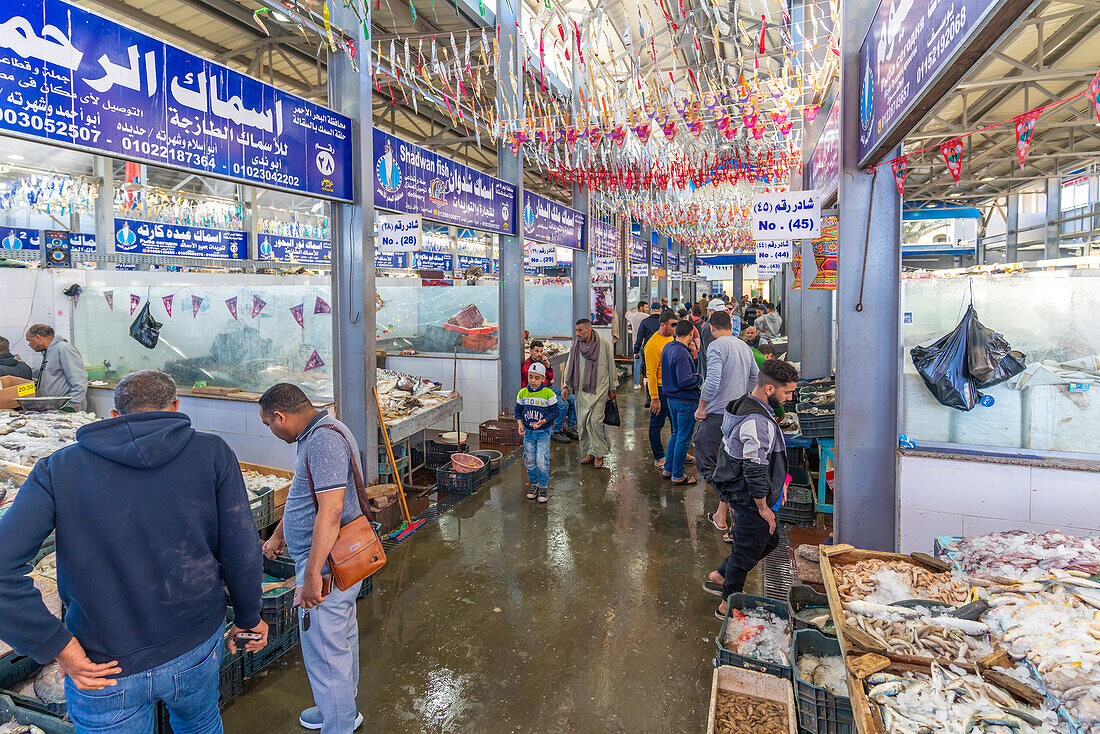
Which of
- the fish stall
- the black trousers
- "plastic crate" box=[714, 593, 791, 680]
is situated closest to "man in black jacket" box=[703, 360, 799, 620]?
the black trousers

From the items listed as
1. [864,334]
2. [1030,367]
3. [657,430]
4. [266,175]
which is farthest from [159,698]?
[657,430]

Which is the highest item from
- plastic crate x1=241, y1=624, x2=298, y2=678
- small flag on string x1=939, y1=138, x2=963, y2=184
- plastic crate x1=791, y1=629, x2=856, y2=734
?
small flag on string x1=939, y1=138, x2=963, y2=184

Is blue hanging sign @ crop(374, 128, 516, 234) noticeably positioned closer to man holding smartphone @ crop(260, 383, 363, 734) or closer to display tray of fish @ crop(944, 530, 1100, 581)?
man holding smartphone @ crop(260, 383, 363, 734)

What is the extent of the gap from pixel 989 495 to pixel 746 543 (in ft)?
4.92

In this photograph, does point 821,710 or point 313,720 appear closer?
point 821,710

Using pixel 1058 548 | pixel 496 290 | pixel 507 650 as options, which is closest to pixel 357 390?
pixel 507 650

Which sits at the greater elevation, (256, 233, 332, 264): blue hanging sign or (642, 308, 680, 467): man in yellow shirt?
(256, 233, 332, 264): blue hanging sign

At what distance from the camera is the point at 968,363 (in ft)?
12.7

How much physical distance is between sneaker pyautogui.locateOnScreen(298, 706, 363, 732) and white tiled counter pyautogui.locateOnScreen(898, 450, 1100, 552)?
3445 mm

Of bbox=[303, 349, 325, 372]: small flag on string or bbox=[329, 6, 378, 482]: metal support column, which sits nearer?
bbox=[329, 6, 378, 482]: metal support column

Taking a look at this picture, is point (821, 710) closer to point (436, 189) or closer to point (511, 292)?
point (436, 189)

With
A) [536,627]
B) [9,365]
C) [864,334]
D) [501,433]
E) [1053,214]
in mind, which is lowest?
[536,627]

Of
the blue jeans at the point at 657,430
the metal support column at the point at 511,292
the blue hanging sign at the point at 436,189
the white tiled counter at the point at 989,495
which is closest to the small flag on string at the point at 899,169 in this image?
the white tiled counter at the point at 989,495

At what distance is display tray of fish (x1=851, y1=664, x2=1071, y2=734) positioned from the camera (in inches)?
81.3
